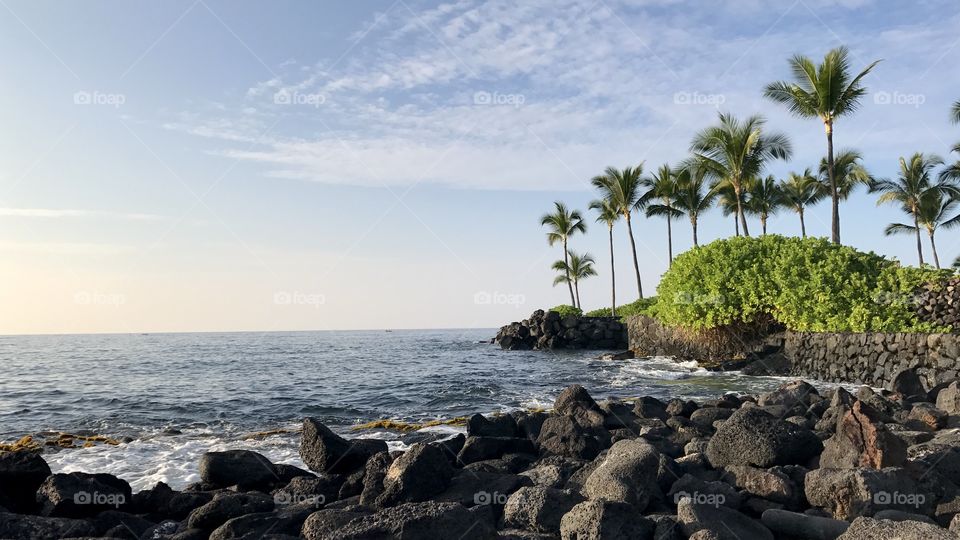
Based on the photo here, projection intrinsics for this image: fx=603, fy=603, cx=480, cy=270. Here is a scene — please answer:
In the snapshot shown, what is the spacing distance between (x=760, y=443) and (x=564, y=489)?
2585 mm

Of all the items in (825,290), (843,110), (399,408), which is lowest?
(399,408)

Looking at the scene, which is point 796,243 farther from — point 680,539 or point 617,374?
point 680,539

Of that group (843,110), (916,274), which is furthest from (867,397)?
(843,110)

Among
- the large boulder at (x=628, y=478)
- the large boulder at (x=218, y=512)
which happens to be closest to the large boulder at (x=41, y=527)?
the large boulder at (x=218, y=512)

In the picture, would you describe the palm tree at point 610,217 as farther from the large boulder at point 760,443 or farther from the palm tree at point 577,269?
the large boulder at point 760,443

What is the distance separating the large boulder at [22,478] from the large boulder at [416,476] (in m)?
4.72

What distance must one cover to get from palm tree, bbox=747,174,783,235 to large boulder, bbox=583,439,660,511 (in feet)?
145

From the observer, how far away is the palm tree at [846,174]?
1519 inches

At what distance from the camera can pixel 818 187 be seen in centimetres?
4809

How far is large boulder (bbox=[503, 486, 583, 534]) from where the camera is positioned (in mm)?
5723

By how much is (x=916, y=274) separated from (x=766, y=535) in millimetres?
18518

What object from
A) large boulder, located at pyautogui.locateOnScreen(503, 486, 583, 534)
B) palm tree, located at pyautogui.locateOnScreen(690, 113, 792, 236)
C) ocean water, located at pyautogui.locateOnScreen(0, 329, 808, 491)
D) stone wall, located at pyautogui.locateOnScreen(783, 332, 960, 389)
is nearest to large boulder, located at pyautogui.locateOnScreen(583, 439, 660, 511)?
large boulder, located at pyautogui.locateOnScreen(503, 486, 583, 534)

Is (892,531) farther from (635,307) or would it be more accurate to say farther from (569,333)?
(635,307)

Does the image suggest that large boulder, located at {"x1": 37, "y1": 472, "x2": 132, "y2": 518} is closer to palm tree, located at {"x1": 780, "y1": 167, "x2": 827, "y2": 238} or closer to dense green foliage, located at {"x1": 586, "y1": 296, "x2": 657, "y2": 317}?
dense green foliage, located at {"x1": 586, "y1": 296, "x2": 657, "y2": 317}
